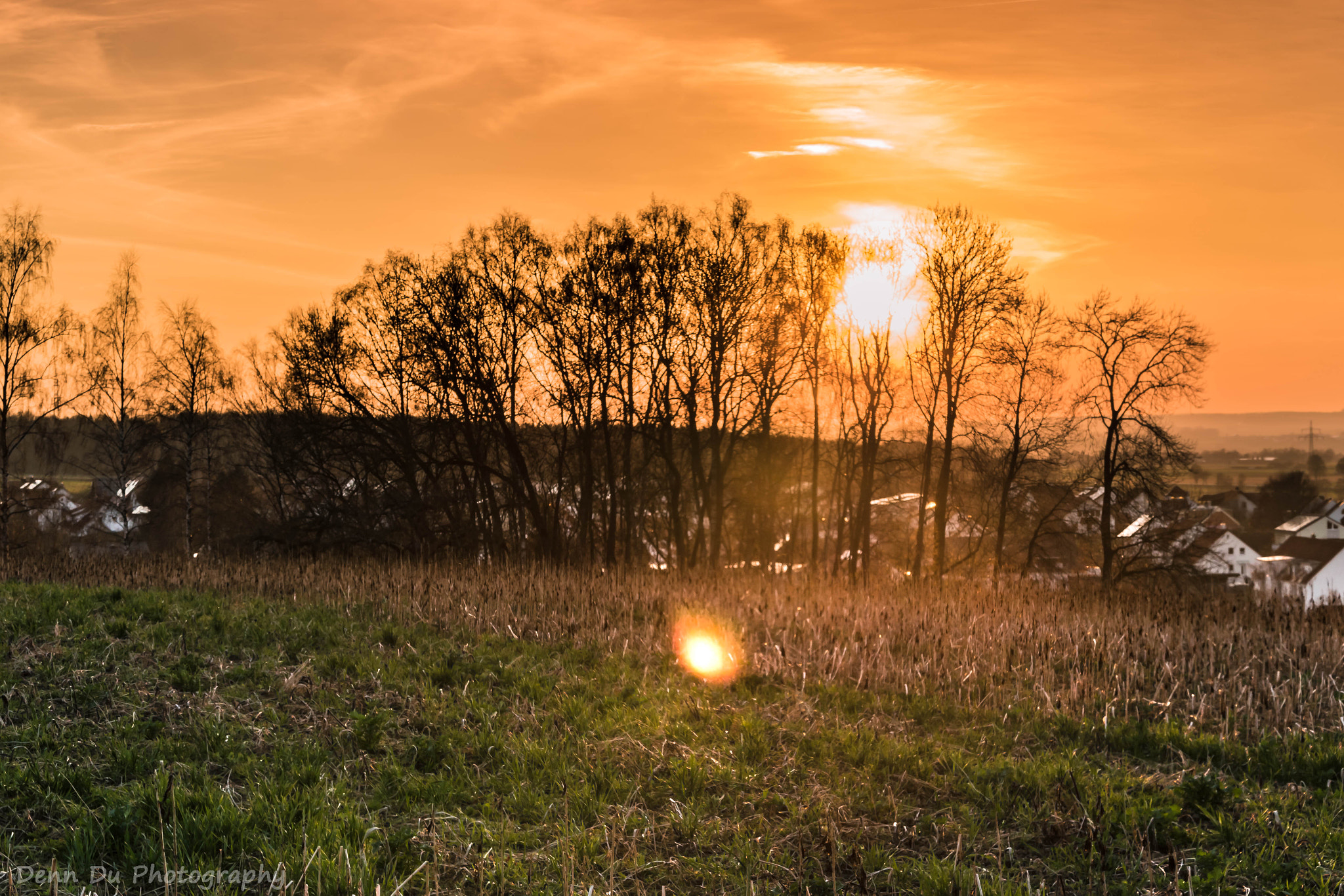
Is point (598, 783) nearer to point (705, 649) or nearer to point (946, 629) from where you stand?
point (705, 649)

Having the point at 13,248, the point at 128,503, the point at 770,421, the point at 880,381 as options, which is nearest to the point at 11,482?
the point at 128,503

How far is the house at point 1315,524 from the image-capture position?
2862 inches

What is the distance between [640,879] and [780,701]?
351cm

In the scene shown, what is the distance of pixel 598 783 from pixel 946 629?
5.88 metres

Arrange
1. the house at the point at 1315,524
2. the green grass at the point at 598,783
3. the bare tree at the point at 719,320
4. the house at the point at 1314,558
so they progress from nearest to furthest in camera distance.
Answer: the green grass at the point at 598,783 < the bare tree at the point at 719,320 < the house at the point at 1314,558 < the house at the point at 1315,524

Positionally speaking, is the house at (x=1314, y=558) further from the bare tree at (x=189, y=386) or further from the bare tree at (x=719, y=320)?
the bare tree at (x=189, y=386)

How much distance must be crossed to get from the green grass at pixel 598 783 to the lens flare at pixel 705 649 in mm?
425

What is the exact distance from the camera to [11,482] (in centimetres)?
3666

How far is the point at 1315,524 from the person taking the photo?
74.6 meters

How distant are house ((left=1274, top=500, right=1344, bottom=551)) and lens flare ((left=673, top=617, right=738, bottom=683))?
78030mm

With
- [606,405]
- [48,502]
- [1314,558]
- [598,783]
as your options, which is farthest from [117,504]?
[1314,558]

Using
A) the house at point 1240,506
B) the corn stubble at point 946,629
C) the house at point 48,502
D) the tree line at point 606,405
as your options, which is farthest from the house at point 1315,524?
the house at point 48,502

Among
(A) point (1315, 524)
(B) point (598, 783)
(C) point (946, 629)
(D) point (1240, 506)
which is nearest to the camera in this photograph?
(B) point (598, 783)

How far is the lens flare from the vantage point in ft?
30.7
